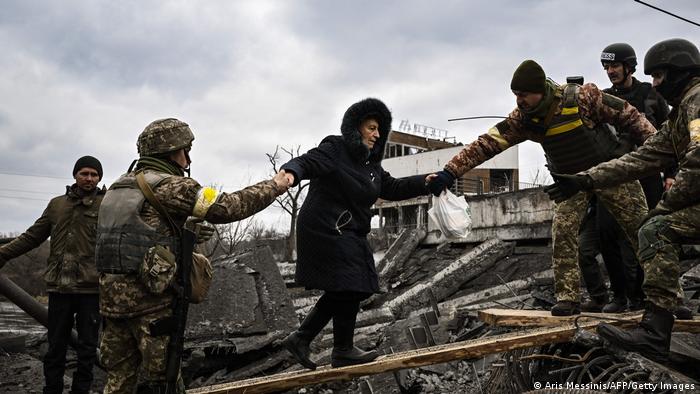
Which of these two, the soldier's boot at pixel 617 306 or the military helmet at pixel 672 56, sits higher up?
the military helmet at pixel 672 56

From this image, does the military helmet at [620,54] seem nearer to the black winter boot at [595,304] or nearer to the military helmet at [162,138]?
the black winter boot at [595,304]

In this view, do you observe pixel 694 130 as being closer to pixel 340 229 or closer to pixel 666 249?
pixel 666 249

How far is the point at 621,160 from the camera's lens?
4.02 metres

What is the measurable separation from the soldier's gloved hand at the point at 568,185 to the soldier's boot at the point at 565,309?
1076 millimetres

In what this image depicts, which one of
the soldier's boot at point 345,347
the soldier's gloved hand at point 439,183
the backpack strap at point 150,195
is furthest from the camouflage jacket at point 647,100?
the backpack strap at point 150,195

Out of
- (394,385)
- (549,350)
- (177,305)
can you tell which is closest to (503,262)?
(394,385)

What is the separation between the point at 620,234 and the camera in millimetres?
5406

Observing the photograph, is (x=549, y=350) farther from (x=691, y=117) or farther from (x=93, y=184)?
(x=93, y=184)

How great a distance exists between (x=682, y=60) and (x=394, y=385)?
3.44 m

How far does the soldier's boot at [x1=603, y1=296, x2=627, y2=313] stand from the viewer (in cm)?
502

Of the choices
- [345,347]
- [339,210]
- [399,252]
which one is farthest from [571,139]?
[399,252]

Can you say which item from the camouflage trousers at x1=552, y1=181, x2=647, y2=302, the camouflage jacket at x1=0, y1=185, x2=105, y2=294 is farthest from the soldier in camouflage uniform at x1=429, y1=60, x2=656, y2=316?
the camouflage jacket at x1=0, y1=185, x2=105, y2=294

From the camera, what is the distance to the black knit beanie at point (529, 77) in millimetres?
4406

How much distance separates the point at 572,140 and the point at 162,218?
3.16m
